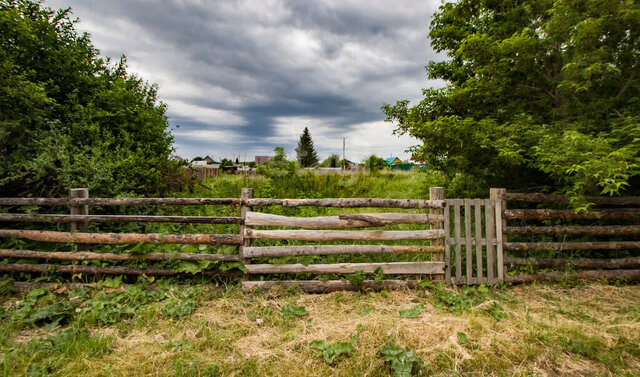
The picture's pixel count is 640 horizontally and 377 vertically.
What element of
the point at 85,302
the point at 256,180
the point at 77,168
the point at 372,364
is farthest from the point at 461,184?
the point at 77,168

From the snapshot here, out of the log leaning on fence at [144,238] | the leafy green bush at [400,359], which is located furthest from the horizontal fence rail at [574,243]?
the log leaning on fence at [144,238]

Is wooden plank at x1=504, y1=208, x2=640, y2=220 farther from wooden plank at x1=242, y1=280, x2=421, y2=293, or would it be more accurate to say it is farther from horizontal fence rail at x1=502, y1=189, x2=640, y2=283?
wooden plank at x1=242, y1=280, x2=421, y2=293

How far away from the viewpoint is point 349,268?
157 inches

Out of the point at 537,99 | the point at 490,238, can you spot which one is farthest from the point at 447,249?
the point at 537,99

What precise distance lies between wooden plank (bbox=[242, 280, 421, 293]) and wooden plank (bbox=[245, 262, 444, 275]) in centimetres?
15

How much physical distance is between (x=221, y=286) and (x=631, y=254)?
278 inches

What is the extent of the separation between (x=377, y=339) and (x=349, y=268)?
137 cm

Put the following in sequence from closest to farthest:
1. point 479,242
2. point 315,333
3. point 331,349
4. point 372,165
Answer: point 331,349
point 315,333
point 479,242
point 372,165

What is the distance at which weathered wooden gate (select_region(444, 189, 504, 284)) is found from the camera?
412 cm

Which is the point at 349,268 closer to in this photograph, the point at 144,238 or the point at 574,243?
the point at 144,238

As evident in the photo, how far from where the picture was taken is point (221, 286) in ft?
13.1

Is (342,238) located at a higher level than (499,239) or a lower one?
higher

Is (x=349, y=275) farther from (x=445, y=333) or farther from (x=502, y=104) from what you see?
(x=502, y=104)

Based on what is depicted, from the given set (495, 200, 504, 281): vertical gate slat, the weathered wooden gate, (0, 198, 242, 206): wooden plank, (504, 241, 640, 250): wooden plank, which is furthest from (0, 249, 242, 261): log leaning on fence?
(504, 241, 640, 250): wooden plank
